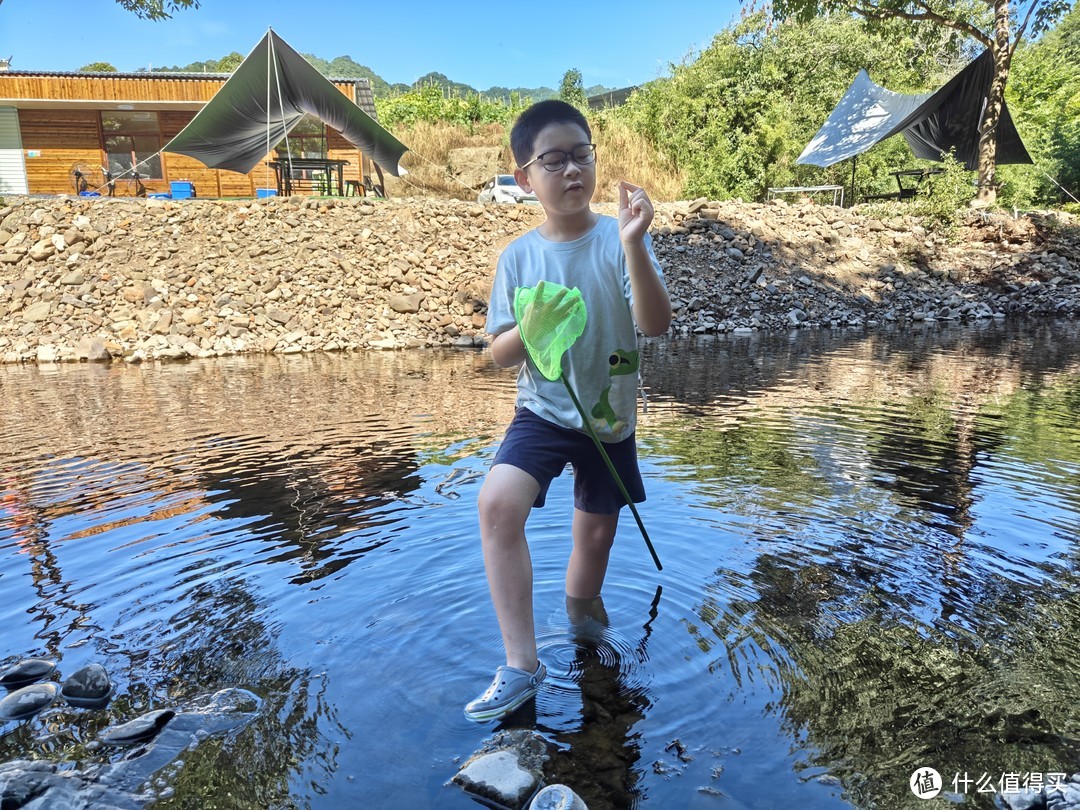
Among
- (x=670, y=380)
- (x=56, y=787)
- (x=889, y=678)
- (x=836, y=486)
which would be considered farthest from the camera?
(x=670, y=380)

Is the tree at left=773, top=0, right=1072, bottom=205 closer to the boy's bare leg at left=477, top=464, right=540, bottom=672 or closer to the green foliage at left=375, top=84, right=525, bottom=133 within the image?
the green foliage at left=375, top=84, right=525, bottom=133

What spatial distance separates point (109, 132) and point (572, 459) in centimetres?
2696

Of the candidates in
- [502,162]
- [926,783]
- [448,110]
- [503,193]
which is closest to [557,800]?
[926,783]

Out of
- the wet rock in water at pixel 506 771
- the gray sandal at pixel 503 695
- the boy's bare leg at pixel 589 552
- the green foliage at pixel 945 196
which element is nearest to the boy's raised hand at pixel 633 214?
the boy's bare leg at pixel 589 552

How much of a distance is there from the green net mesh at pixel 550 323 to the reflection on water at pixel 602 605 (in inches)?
37.4

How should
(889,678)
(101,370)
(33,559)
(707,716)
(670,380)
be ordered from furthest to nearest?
(101,370) < (670,380) < (33,559) < (889,678) < (707,716)

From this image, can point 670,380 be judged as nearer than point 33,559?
No

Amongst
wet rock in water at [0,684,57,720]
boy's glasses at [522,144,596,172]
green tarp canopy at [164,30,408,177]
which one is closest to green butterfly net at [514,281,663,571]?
boy's glasses at [522,144,596,172]

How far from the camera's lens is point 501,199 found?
22688 mm

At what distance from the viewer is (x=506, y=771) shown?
188 centimetres

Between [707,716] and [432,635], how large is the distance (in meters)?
0.96

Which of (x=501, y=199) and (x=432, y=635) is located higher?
(x=501, y=199)

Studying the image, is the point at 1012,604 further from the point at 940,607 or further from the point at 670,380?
the point at 670,380

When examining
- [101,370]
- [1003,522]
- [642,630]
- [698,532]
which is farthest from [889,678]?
[101,370]
